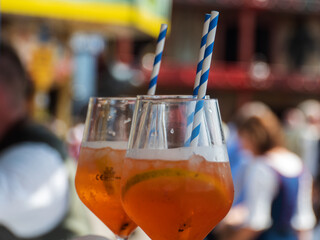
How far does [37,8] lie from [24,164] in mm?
998

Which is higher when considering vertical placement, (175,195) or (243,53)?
(175,195)

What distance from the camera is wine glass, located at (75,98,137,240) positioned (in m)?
1.01

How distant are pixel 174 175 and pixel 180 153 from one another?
0.04 meters

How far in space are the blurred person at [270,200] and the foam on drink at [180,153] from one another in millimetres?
2491

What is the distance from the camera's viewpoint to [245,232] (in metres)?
3.42

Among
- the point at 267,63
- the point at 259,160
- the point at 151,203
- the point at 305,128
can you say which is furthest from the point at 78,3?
the point at 267,63

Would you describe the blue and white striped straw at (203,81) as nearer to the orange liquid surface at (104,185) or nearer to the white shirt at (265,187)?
the orange liquid surface at (104,185)

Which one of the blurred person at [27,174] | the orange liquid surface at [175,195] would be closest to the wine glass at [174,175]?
the orange liquid surface at [175,195]

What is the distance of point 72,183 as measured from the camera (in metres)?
2.21

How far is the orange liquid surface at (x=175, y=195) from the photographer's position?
34.2 inches

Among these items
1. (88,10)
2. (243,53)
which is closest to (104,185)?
(88,10)

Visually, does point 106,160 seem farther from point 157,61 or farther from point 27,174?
point 27,174

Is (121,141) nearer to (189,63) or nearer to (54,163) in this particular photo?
(54,163)

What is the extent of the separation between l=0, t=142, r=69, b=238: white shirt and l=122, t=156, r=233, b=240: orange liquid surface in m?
1.07
